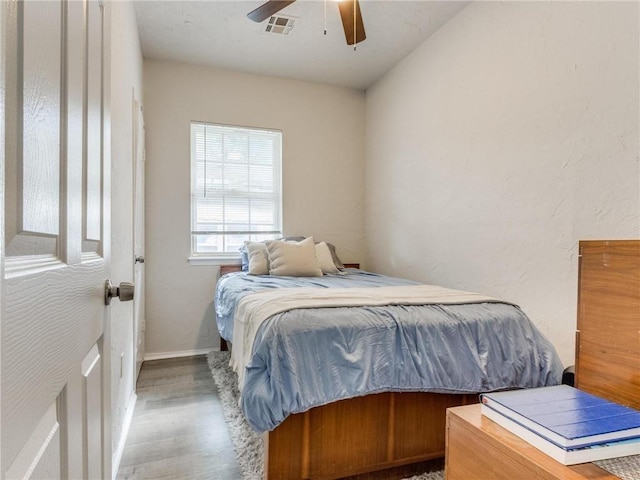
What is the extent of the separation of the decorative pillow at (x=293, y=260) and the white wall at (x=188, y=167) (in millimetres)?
693

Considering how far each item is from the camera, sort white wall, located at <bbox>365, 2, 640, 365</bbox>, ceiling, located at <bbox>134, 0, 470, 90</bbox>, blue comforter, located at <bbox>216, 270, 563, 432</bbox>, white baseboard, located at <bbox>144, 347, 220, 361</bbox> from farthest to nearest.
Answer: white baseboard, located at <bbox>144, 347, 220, 361</bbox>
ceiling, located at <bbox>134, 0, 470, 90</bbox>
white wall, located at <bbox>365, 2, 640, 365</bbox>
blue comforter, located at <bbox>216, 270, 563, 432</bbox>

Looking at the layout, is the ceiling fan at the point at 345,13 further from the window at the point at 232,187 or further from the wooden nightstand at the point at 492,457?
the wooden nightstand at the point at 492,457

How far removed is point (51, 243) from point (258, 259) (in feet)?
8.73

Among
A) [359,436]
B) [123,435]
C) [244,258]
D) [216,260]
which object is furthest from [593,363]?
[216,260]

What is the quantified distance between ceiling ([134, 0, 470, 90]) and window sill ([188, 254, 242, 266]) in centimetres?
185

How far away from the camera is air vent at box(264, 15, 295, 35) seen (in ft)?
8.93

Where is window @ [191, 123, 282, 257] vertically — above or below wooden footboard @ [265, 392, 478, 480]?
above

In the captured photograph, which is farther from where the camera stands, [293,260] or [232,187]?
[232,187]

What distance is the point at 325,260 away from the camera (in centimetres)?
331

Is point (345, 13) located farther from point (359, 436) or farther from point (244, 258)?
point (359, 436)

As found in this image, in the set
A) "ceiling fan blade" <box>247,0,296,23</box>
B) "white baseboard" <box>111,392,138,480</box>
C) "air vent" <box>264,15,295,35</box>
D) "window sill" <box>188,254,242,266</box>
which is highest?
"air vent" <box>264,15,295,35</box>

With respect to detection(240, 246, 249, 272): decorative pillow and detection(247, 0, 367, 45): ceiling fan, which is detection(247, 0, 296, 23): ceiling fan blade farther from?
detection(240, 246, 249, 272): decorative pillow

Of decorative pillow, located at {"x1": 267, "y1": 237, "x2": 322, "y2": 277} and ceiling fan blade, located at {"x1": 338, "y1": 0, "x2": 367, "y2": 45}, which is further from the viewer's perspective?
decorative pillow, located at {"x1": 267, "y1": 237, "x2": 322, "y2": 277}

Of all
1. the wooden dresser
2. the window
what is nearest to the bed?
the wooden dresser
